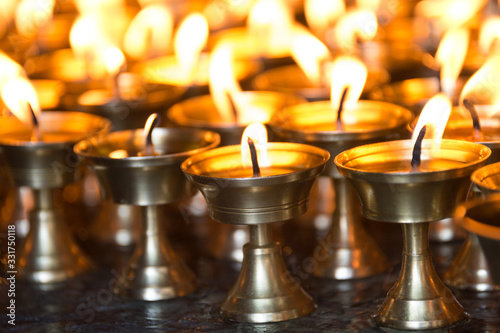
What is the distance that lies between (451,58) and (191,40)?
2.61 feet

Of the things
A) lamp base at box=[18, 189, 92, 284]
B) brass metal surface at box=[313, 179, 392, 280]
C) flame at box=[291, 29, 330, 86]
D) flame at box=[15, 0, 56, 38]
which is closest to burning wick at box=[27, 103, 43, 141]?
lamp base at box=[18, 189, 92, 284]

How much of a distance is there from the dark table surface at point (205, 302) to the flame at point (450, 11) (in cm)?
112

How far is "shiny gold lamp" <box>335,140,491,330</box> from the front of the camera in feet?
4.99

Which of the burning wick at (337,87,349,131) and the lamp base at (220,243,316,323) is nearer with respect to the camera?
the lamp base at (220,243,316,323)

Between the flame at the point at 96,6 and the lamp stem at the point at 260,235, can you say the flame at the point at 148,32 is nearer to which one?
the flame at the point at 96,6

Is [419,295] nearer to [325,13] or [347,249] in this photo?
[347,249]

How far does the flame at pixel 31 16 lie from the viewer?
3873 millimetres

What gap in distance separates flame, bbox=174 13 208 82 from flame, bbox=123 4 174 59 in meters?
0.59

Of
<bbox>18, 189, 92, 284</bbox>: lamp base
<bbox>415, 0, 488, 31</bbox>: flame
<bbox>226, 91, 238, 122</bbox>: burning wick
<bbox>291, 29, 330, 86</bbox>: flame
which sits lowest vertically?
<bbox>18, 189, 92, 284</bbox>: lamp base

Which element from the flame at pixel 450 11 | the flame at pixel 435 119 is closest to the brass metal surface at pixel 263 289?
the flame at pixel 435 119

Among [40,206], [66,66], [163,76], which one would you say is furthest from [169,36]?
[40,206]

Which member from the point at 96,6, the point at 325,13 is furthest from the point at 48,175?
the point at 96,6

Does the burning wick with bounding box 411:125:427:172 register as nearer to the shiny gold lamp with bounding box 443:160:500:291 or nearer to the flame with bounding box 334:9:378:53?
the shiny gold lamp with bounding box 443:160:500:291

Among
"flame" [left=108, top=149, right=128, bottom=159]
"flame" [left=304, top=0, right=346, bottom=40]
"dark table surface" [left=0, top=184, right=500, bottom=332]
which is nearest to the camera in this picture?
"dark table surface" [left=0, top=184, right=500, bottom=332]
